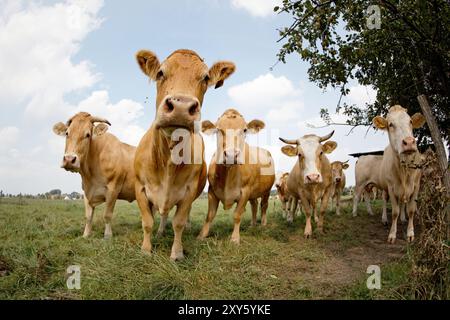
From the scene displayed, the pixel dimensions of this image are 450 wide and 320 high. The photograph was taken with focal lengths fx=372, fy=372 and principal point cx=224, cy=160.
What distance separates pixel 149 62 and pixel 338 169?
9.71 meters

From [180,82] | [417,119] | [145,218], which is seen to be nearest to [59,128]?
[145,218]

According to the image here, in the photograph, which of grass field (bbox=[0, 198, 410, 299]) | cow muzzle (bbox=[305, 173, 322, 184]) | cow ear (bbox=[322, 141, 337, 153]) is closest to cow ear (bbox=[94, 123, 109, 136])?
grass field (bbox=[0, 198, 410, 299])

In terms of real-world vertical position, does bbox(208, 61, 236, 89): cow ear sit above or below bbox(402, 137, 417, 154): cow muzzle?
above

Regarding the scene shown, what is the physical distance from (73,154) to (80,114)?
1083mm

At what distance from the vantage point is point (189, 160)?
596 cm

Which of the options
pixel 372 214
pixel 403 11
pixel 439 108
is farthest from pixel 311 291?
pixel 439 108

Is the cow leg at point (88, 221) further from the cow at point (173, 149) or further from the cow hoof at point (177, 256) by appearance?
the cow hoof at point (177, 256)

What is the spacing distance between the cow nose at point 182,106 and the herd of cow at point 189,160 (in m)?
0.01

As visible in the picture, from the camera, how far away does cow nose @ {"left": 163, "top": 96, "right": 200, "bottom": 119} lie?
437cm

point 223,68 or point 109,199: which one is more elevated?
point 223,68

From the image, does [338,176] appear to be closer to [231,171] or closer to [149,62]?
[231,171]

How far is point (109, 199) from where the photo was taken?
808 centimetres

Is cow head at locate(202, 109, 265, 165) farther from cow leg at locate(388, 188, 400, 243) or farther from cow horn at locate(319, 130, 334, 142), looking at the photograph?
cow leg at locate(388, 188, 400, 243)
